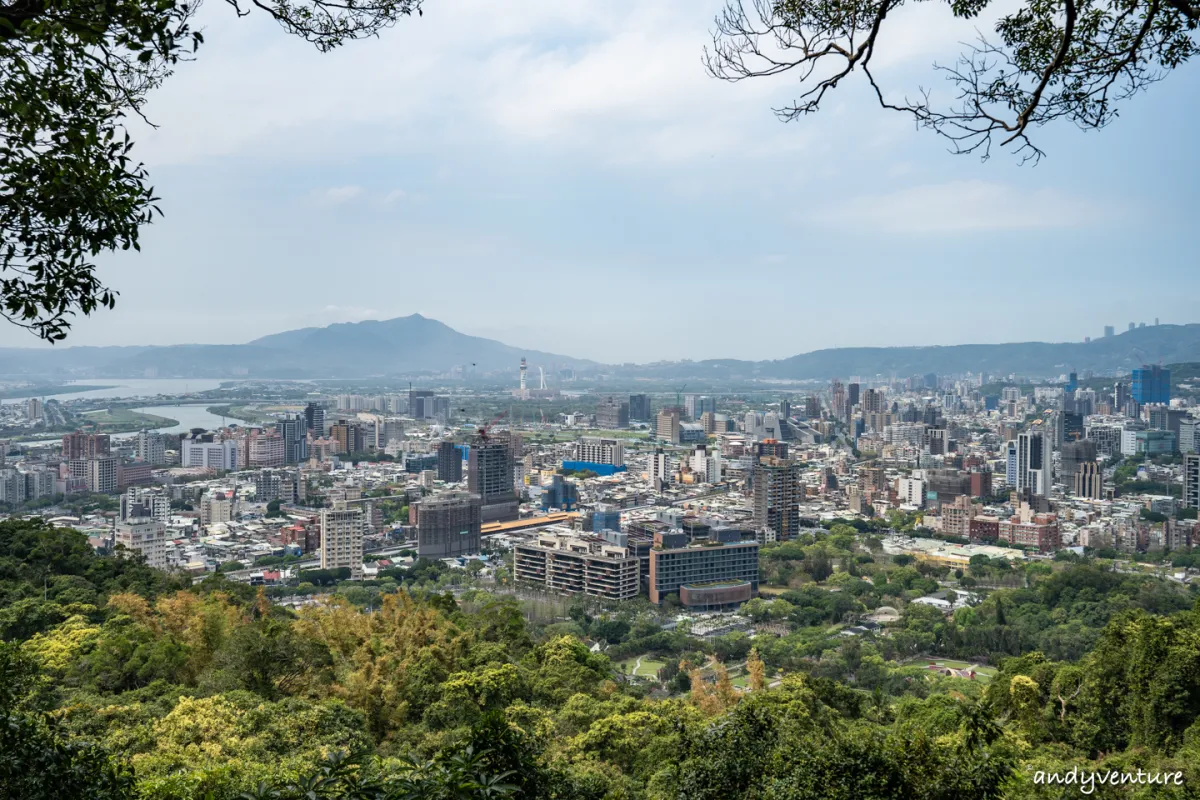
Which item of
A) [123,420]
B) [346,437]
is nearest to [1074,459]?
[346,437]

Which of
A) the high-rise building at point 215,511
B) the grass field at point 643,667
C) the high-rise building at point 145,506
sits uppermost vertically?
the high-rise building at point 145,506

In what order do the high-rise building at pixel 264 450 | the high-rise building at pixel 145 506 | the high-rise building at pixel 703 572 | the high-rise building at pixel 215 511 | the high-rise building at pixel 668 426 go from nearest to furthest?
the high-rise building at pixel 703 572, the high-rise building at pixel 145 506, the high-rise building at pixel 215 511, the high-rise building at pixel 264 450, the high-rise building at pixel 668 426

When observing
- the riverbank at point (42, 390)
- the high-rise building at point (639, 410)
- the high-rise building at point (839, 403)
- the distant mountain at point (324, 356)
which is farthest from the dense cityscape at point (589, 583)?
the distant mountain at point (324, 356)

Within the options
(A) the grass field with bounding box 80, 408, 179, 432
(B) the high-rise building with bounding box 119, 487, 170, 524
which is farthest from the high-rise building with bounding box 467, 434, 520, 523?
(A) the grass field with bounding box 80, 408, 179, 432

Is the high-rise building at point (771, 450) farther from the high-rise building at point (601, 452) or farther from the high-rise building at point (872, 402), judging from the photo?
the high-rise building at point (872, 402)

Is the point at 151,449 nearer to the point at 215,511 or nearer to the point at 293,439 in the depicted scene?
the point at 293,439

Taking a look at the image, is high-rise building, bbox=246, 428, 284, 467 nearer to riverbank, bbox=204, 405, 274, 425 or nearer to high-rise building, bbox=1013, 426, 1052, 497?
riverbank, bbox=204, 405, 274, 425

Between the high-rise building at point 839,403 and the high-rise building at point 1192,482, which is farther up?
the high-rise building at point 839,403
